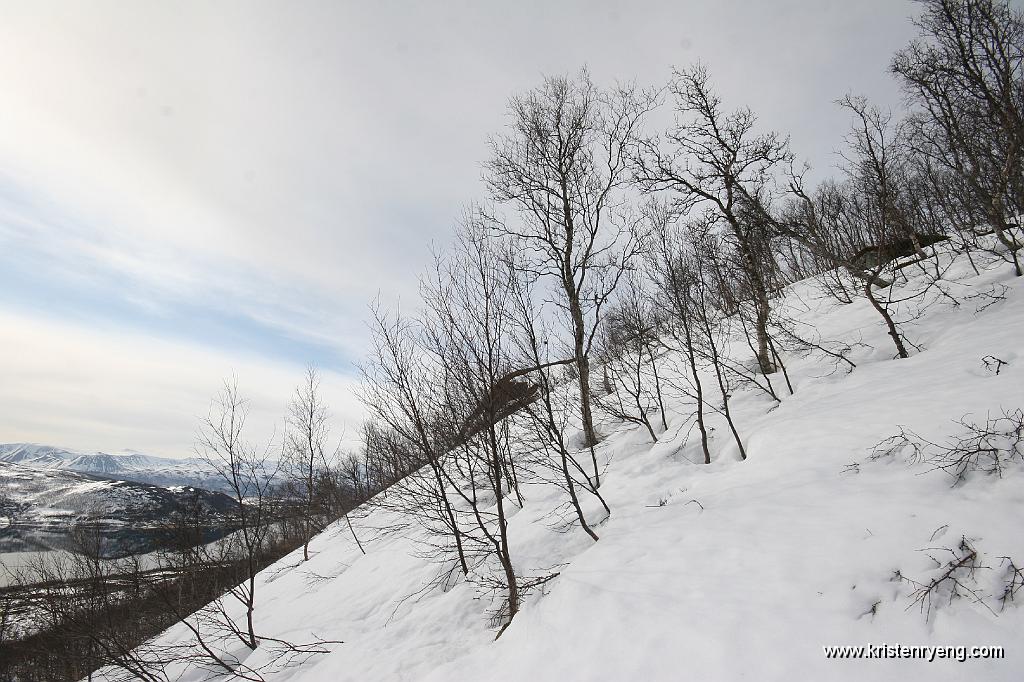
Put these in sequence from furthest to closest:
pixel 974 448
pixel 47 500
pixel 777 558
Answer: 1. pixel 47 500
2. pixel 974 448
3. pixel 777 558

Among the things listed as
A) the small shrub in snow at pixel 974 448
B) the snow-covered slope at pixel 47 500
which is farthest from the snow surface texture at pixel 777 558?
the snow-covered slope at pixel 47 500

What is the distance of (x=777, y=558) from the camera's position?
3430mm

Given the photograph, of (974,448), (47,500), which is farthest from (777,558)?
(47,500)

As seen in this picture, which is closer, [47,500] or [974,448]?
[974,448]

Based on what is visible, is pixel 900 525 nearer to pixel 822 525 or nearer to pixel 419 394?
pixel 822 525

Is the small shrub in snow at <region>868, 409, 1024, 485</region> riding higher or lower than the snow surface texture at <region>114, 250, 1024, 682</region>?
higher

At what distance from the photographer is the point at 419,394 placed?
6.04 m

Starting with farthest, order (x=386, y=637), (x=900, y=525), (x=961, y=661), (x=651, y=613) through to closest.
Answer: (x=386, y=637)
(x=651, y=613)
(x=900, y=525)
(x=961, y=661)

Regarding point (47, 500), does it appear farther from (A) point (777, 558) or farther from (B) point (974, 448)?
(B) point (974, 448)

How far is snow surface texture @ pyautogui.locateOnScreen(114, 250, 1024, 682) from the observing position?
2.71 m

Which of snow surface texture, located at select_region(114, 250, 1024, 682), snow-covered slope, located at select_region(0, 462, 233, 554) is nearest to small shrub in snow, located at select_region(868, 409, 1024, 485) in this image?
snow surface texture, located at select_region(114, 250, 1024, 682)

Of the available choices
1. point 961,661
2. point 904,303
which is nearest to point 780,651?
point 961,661

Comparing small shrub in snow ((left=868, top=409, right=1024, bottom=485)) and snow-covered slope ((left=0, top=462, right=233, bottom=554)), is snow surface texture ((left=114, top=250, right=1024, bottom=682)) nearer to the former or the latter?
small shrub in snow ((left=868, top=409, right=1024, bottom=485))

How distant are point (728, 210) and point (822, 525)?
316 inches
